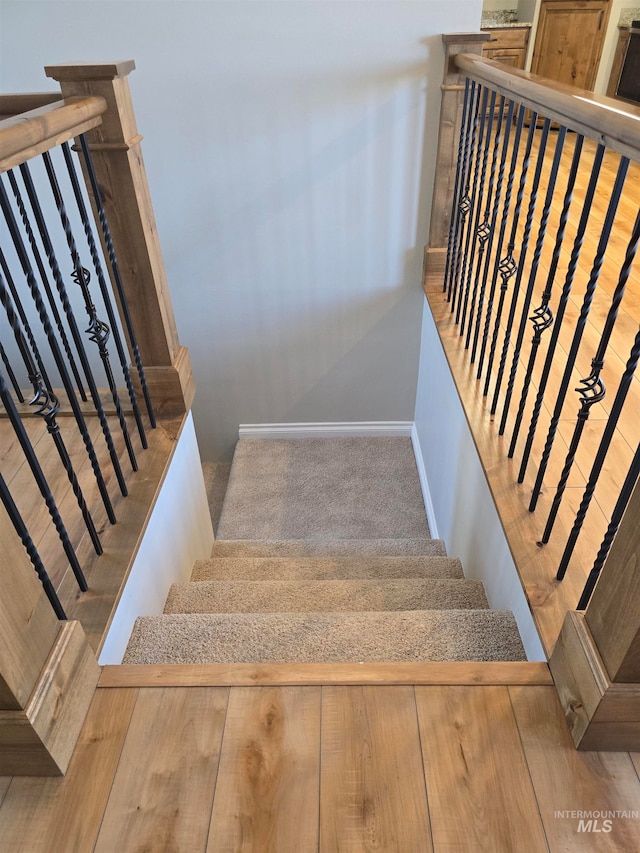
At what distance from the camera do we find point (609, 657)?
1009 mm

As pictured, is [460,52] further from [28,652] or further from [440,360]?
[28,652]

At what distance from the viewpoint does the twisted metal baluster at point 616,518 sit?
99cm

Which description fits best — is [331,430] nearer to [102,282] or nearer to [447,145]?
[447,145]

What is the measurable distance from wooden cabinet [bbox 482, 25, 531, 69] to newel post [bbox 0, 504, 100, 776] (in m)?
6.24

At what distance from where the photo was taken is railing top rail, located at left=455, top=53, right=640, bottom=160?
96 centimetres

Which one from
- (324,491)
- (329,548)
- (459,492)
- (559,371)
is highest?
(559,371)

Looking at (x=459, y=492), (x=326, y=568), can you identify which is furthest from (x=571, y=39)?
(x=326, y=568)

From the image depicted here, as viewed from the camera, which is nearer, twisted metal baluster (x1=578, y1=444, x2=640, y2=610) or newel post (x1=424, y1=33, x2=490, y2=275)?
twisted metal baluster (x1=578, y1=444, x2=640, y2=610)

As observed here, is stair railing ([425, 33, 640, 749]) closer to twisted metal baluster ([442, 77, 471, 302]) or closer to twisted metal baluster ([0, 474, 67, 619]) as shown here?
twisted metal baluster ([442, 77, 471, 302])

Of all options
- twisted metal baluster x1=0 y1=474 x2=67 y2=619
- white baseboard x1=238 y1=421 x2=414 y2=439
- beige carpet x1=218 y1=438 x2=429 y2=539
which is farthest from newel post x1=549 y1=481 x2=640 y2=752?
white baseboard x1=238 y1=421 x2=414 y2=439

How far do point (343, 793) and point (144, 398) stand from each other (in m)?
1.29

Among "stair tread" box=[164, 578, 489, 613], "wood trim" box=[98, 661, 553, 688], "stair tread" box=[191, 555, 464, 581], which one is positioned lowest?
"stair tread" box=[191, 555, 464, 581]

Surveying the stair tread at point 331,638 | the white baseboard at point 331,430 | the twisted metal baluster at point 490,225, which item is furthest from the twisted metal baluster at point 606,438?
the white baseboard at point 331,430

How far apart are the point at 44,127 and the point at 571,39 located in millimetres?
6115
